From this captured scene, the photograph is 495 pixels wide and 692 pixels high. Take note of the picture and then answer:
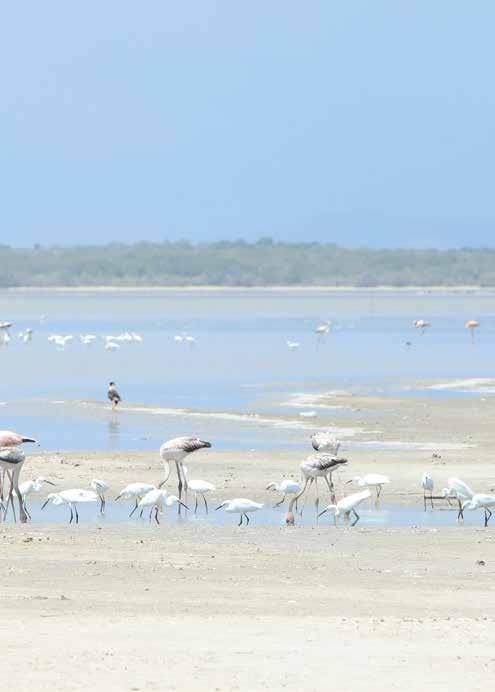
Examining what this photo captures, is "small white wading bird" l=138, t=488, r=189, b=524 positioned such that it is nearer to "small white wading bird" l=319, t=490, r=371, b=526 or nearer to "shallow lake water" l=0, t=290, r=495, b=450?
"small white wading bird" l=319, t=490, r=371, b=526

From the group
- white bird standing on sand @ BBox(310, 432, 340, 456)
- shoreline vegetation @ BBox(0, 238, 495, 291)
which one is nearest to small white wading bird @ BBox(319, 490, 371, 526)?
white bird standing on sand @ BBox(310, 432, 340, 456)

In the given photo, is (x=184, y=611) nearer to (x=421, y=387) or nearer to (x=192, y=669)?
(x=192, y=669)

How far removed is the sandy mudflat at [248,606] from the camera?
8.52m

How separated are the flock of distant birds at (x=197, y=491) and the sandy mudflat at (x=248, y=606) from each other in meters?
0.30

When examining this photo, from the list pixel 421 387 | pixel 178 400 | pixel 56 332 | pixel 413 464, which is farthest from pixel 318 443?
pixel 56 332

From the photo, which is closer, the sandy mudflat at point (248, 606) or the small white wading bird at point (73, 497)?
the sandy mudflat at point (248, 606)

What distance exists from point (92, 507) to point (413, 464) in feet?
14.1

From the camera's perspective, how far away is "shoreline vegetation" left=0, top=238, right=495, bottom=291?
500 ft

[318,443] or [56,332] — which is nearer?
[318,443]

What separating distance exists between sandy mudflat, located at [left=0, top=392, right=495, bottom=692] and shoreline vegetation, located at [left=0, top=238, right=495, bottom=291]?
132738mm

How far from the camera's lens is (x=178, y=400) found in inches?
Answer: 1125

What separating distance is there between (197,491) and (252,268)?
145 meters

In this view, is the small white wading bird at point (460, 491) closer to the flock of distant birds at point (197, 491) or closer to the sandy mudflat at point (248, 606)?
the flock of distant birds at point (197, 491)

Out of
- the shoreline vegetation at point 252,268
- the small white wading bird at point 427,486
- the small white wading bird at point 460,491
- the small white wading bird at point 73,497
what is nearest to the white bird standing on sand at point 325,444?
the small white wading bird at point 427,486
